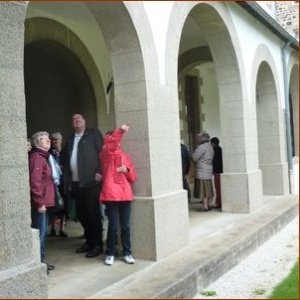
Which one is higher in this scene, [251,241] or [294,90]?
[294,90]

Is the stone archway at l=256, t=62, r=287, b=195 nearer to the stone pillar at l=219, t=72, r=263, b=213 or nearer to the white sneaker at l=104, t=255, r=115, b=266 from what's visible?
the stone pillar at l=219, t=72, r=263, b=213

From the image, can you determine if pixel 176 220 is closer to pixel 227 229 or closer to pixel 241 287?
pixel 241 287

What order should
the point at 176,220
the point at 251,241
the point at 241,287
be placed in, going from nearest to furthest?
1. the point at 241,287
2. the point at 176,220
3. the point at 251,241

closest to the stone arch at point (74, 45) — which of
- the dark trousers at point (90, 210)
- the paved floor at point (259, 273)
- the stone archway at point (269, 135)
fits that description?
the dark trousers at point (90, 210)

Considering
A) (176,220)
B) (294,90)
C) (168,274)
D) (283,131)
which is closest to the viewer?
(168,274)

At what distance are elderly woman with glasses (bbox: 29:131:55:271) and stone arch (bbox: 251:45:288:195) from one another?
7551mm

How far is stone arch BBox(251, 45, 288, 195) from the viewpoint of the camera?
37.8 feet

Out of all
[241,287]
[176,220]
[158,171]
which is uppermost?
[158,171]

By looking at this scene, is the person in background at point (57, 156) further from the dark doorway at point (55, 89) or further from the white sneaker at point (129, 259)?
the dark doorway at point (55, 89)

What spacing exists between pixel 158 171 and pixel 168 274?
4.10 feet

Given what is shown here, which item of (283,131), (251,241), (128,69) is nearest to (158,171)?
(128,69)

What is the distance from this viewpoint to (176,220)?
6043mm

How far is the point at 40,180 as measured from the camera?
15.6ft

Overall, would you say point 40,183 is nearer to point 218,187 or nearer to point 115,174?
point 115,174
